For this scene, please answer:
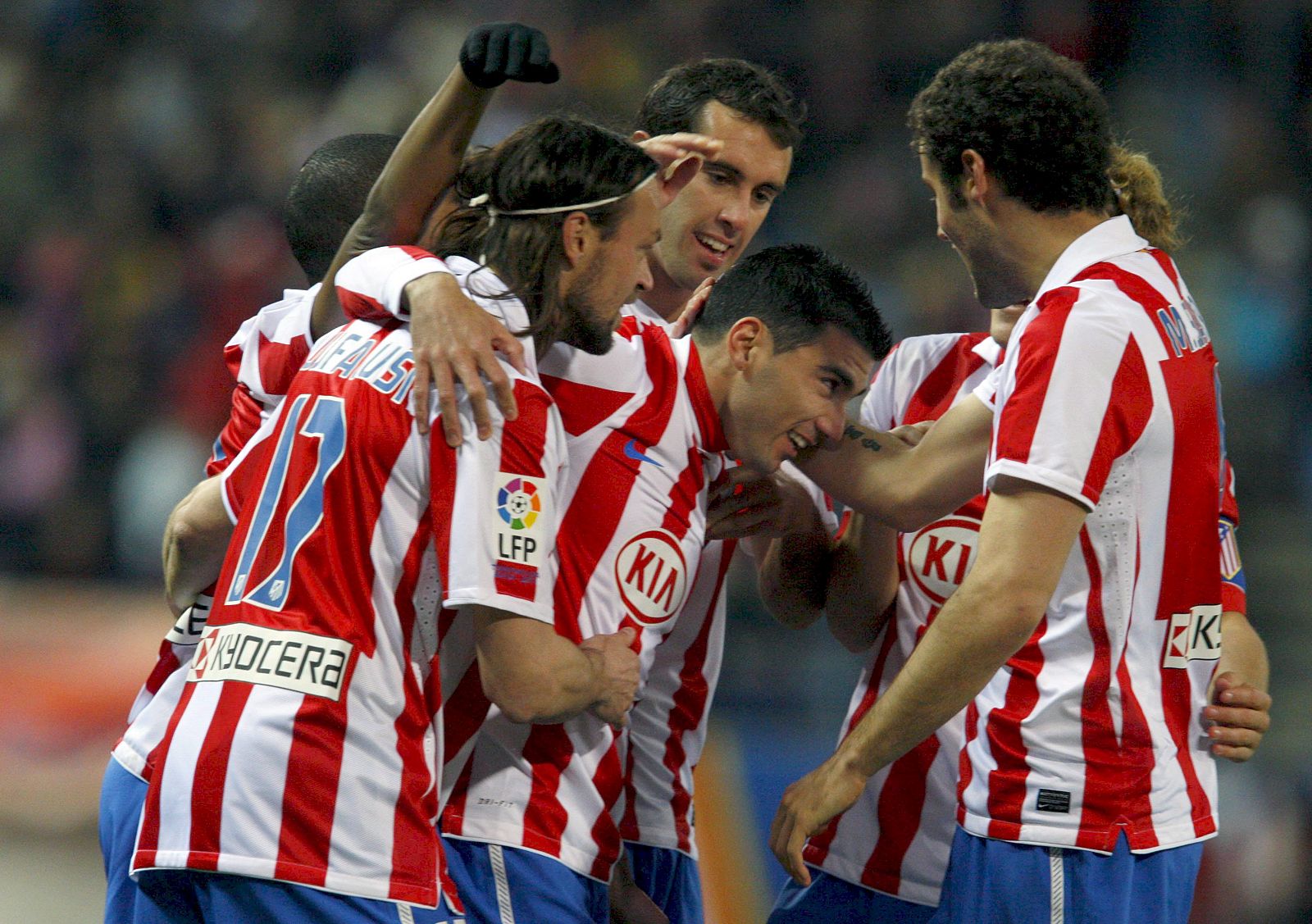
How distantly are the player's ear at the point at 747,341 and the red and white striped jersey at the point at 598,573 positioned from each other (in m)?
0.15

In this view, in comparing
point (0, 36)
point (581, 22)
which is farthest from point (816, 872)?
point (0, 36)

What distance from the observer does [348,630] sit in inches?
90.0

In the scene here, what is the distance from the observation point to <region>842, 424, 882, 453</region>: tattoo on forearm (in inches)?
119

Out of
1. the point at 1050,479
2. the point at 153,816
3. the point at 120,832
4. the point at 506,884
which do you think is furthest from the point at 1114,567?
the point at 120,832

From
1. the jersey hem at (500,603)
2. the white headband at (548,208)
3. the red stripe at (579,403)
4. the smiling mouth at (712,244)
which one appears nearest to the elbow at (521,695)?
the jersey hem at (500,603)

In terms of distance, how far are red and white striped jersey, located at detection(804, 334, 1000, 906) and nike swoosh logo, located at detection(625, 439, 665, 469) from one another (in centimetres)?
72

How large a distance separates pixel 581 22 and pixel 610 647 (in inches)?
315

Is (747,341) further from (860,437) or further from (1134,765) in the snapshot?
(1134,765)

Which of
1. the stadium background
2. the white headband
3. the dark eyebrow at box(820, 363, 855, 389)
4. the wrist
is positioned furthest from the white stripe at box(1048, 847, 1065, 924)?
the stadium background

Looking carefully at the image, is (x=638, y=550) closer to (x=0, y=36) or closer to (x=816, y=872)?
(x=816, y=872)

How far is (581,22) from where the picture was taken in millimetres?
9820

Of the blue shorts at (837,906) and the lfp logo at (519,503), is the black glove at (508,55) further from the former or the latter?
the blue shorts at (837,906)

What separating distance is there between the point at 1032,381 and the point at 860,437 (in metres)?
0.62

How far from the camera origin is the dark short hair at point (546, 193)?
A: 8.39 feet
